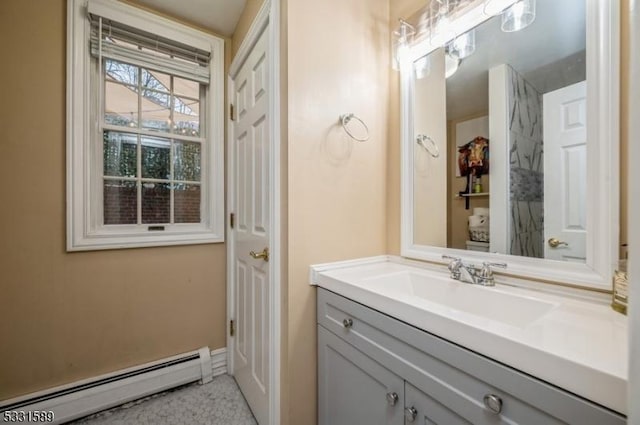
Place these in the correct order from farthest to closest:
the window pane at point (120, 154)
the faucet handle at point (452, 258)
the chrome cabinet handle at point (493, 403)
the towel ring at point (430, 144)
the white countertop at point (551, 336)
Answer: the window pane at point (120, 154) < the towel ring at point (430, 144) < the faucet handle at point (452, 258) < the chrome cabinet handle at point (493, 403) < the white countertop at point (551, 336)

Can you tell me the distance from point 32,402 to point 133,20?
2120 mm

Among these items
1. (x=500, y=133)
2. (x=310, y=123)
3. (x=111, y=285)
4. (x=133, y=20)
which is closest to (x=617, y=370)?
(x=500, y=133)

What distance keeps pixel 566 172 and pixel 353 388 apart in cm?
104

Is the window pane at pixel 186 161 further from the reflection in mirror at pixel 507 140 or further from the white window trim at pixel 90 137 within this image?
the reflection in mirror at pixel 507 140

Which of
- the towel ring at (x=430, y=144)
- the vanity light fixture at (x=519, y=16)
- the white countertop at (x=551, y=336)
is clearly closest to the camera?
the white countertop at (x=551, y=336)

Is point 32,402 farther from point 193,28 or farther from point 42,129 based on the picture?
point 193,28

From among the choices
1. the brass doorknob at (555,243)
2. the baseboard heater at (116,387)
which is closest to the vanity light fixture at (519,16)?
the brass doorknob at (555,243)

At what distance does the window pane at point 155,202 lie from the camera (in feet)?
5.30

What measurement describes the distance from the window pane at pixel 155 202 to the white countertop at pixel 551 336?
137 centimetres

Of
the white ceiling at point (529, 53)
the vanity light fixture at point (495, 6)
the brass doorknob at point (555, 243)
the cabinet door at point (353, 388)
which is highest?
the vanity light fixture at point (495, 6)

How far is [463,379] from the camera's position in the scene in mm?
614

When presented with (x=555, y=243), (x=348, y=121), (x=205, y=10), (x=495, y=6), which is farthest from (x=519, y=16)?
(x=205, y=10)

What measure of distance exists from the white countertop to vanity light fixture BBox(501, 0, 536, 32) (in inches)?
38.4

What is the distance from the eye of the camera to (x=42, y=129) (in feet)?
4.31
